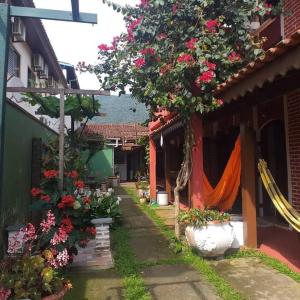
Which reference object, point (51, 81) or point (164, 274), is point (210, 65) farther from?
point (51, 81)

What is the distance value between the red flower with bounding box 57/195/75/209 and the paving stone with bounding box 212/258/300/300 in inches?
86.3

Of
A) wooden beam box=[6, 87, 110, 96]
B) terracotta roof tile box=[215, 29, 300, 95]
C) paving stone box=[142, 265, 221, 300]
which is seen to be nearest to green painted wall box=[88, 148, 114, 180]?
paving stone box=[142, 265, 221, 300]

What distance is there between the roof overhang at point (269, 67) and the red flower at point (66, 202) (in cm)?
253

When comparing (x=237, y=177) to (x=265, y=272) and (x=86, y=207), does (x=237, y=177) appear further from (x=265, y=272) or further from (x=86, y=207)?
(x=86, y=207)

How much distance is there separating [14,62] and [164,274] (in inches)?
236

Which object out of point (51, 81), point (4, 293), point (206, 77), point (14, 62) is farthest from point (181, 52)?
point (51, 81)

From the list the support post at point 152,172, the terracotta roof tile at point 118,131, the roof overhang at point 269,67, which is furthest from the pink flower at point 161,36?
the terracotta roof tile at point 118,131

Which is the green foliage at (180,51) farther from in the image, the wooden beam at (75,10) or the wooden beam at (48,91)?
the wooden beam at (75,10)

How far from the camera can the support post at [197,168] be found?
248 inches

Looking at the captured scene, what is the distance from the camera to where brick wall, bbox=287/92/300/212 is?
620 cm

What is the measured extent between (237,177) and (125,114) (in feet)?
121

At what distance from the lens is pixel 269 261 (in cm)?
511

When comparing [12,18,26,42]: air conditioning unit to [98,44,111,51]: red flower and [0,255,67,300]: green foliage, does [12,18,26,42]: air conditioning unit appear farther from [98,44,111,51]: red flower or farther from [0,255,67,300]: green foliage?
[0,255,67,300]: green foliage

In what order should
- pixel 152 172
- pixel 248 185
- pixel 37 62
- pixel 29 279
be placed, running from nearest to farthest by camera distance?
1. pixel 29 279
2. pixel 248 185
3. pixel 37 62
4. pixel 152 172
